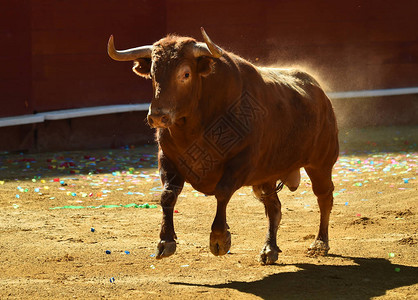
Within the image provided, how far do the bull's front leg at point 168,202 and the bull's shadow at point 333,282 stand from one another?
20 cm

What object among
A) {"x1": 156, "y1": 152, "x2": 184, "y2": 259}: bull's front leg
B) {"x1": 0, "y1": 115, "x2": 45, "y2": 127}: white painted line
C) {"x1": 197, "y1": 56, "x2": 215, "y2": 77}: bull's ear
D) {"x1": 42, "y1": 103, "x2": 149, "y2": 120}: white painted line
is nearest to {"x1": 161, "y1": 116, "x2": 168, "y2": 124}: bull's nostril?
{"x1": 197, "y1": 56, "x2": 215, "y2": 77}: bull's ear

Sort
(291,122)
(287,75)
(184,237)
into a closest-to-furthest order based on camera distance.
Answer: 1. (291,122)
2. (287,75)
3. (184,237)

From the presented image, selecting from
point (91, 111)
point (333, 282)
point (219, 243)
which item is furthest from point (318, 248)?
point (91, 111)

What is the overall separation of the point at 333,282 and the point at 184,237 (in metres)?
1.37

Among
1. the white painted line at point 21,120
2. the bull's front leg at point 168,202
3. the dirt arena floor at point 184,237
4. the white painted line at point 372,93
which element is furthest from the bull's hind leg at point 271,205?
the white painted line at point 372,93

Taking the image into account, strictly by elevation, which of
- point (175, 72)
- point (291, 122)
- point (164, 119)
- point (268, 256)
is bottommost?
point (268, 256)

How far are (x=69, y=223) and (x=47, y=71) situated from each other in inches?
150

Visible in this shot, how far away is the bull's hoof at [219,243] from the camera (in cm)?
386

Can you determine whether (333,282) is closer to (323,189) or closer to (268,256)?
(268,256)

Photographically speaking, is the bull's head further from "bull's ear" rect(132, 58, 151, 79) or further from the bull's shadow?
the bull's shadow

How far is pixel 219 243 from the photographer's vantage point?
386cm

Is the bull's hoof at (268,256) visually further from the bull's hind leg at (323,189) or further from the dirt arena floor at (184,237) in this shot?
the bull's hind leg at (323,189)

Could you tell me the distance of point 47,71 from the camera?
8.85 metres

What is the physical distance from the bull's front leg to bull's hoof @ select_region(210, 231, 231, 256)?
200 millimetres
